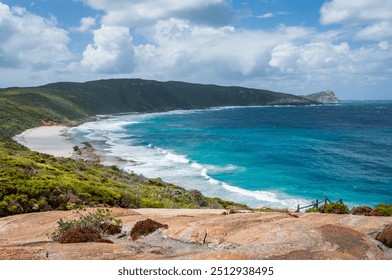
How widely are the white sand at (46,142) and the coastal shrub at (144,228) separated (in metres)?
61.5

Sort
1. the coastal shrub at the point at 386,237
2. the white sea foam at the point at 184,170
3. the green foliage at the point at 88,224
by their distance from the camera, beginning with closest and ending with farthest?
A: the coastal shrub at the point at 386,237 < the green foliage at the point at 88,224 < the white sea foam at the point at 184,170

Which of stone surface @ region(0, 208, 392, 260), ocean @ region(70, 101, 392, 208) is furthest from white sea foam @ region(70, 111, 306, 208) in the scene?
stone surface @ region(0, 208, 392, 260)

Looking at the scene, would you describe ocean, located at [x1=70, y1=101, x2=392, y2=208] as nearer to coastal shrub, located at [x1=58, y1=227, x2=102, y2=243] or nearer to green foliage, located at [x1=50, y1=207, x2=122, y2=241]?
green foliage, located at [x1=50, y1=207, x2=122, y2=241]

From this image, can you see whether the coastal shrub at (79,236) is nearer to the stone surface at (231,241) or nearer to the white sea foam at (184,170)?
the stone surface at (231,241)

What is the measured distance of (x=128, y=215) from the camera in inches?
656

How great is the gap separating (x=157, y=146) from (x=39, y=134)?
3833 cm

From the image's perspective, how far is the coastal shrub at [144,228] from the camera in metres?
13.0

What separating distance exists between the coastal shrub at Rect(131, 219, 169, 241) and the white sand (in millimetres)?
61454

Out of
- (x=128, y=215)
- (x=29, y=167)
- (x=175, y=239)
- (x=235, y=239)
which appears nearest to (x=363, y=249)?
(x=235, y=239)

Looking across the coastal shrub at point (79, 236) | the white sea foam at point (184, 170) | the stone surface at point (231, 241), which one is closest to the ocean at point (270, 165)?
the white sea foam at point (184, 170)

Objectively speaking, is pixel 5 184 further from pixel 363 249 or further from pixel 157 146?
pixel 157 146

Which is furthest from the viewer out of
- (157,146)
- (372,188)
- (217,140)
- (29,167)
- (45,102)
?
(45,102)

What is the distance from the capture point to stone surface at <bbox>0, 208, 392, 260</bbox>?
9.98m

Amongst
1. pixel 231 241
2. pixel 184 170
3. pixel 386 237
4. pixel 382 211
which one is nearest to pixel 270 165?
pixel 184 170
